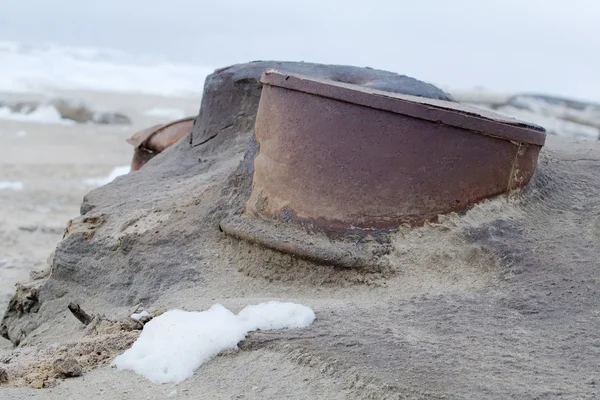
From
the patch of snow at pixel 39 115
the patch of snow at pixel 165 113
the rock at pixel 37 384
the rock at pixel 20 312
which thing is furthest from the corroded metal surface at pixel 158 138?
the patch of snow at pixel 165 113

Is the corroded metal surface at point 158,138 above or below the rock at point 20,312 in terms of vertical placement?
above

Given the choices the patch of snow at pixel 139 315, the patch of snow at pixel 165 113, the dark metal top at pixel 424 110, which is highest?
the dark metal top at pixel 424 110

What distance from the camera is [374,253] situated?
229 cm

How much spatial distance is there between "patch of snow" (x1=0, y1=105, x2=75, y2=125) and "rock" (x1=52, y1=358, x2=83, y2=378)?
11.0m

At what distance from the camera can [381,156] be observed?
90.1 inches

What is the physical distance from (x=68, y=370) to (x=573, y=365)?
1243 millimetres

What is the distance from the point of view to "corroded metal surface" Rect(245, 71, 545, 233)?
2.27 m

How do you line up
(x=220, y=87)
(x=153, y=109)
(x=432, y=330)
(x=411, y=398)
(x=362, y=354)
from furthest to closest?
(x=153, y=109) < (x=220, y=87) < (x=432, y=330) < (x=362, y=354) < (x=411, y=398)

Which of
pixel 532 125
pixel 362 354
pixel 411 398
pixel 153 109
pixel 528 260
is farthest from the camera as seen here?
pixel 153 109

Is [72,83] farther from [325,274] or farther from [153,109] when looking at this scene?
[325,274]

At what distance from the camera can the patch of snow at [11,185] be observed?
6.86 meters

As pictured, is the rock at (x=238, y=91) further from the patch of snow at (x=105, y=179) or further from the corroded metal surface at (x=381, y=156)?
the patch of snow at (x=105, y=179)

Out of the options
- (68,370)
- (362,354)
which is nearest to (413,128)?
(362,354)

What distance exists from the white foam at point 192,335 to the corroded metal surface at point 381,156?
45 cm
